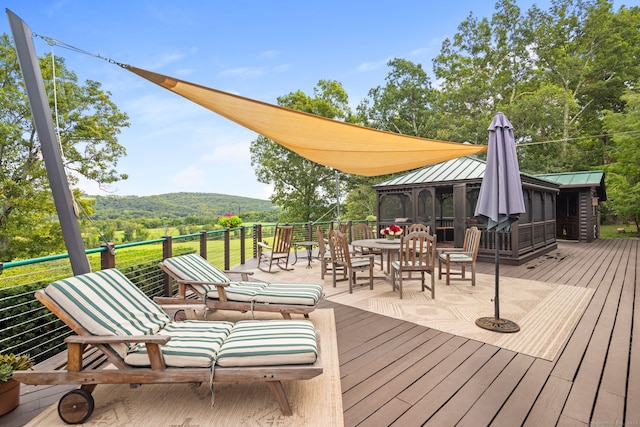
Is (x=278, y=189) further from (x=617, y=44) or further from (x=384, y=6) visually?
(x=617, y=44)

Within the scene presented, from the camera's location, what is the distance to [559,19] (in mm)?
20812

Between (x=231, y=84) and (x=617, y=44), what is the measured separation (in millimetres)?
24619

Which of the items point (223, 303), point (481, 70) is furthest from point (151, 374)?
point (481, 70)

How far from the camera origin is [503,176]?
11.1 feet

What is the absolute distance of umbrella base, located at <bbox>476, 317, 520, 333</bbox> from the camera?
3.25m

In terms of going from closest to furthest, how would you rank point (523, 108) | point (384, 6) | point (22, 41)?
point (22, 41) < point (384, 6) < point (523, 108)

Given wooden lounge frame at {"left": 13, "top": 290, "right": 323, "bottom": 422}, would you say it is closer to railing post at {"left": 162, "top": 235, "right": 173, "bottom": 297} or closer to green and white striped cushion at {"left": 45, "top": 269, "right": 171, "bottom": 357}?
green and white striped cushion at {"left": 45, "top": 269, "right": 171, "bottom": 357}

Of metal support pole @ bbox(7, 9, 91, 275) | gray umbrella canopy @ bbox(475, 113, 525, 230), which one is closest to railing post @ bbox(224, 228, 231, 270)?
metal support pole @ bbox(7, 9, 91, 275)

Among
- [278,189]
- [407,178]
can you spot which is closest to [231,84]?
[278,189]

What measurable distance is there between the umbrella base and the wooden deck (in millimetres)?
472

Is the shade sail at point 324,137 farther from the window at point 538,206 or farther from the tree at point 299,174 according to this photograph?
the tree at point 299,174

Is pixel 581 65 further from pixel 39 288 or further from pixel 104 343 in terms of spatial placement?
pixel 39 288

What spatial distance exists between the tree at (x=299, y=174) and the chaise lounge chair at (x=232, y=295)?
651 inches

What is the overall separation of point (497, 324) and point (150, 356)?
342 centimetres
